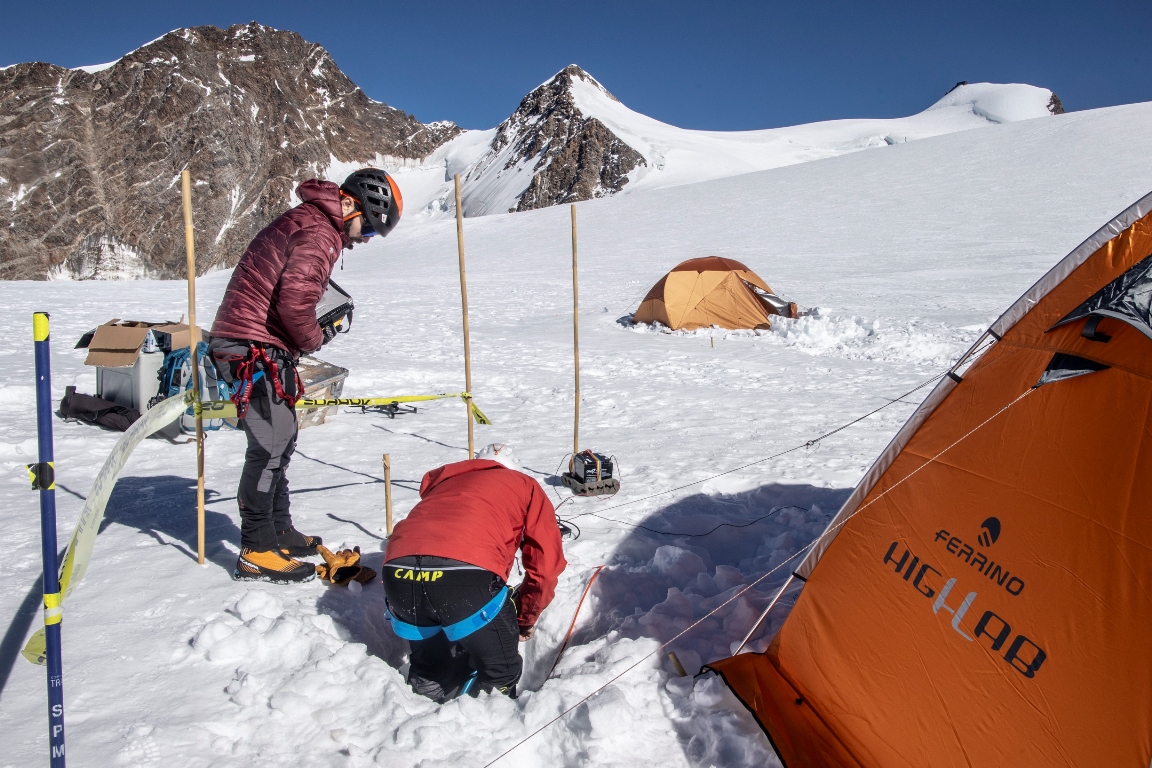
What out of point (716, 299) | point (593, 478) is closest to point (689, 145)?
point (716, 299)

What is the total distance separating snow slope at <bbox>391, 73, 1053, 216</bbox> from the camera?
79938mm

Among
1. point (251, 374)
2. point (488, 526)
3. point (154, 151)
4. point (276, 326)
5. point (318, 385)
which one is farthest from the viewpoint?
point (154, 151)

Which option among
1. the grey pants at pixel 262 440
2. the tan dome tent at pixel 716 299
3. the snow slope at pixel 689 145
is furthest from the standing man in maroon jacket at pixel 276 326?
the snow slope at pixel 689 145

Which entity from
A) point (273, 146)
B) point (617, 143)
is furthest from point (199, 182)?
point (617, 143)

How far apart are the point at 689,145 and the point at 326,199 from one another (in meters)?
88.4

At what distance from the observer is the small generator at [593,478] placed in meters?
4.80

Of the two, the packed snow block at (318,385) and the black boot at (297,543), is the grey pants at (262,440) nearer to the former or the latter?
the black boot at (297,543)

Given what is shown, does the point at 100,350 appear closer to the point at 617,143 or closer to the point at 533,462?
the point at 533,462

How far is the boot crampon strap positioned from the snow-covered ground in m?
0.08

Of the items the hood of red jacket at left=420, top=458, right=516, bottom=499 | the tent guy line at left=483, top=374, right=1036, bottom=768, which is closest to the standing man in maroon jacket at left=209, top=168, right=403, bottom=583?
the hood of red jacket at left=420, top=458, right=516, bottom=499

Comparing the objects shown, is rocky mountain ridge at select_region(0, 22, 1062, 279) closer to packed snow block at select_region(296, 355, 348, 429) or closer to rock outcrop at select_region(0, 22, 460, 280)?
rock outcrop at select_region(0, 22, 460, 280)

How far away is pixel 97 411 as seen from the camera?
19.7 feet

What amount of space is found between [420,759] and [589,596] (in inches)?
50.9

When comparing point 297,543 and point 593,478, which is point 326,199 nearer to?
point 297,543
